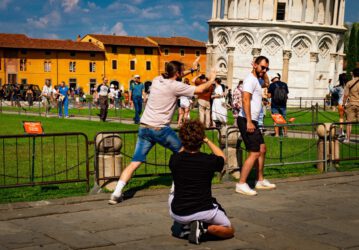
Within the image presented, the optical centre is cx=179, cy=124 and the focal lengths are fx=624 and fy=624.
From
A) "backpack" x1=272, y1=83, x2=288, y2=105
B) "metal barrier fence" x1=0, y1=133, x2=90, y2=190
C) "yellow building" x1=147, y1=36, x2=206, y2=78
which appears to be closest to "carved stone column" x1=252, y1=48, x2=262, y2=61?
"backpack" x1=272, y1=83, x2=288, y2=105

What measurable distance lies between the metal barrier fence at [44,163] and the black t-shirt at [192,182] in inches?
116

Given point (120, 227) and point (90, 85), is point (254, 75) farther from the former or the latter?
point (90, 85)

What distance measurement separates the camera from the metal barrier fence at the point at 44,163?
10.1m

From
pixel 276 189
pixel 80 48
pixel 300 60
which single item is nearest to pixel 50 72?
pixel 80 48

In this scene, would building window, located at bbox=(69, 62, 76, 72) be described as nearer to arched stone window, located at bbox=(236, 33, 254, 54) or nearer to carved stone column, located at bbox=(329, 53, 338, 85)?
arched stone window, located at bbox=(236, 33, 254, 54)

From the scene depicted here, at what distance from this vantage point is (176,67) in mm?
9086

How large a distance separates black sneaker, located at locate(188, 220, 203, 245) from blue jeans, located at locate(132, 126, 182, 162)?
2287mm

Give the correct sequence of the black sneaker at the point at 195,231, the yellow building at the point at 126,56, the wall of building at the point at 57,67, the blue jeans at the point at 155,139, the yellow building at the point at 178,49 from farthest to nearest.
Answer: the yellow building at the point at 178,49 < the yellow building at the point at 126,56 < the wall of building at the point at 57,67 < the blue jeans at the point at 155,139 < the black sneaker at the point at 195,231

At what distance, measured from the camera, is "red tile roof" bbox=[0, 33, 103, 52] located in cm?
8606

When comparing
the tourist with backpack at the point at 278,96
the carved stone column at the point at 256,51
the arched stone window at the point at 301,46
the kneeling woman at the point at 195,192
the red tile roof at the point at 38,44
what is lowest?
the kneeling woman at the point at 195,192

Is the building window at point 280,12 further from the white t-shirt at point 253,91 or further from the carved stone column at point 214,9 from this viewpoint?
the white t-shirt at point 253,91

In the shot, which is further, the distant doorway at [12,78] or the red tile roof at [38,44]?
the distant doorway at [12,78]

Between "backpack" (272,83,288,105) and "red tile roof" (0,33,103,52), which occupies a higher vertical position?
"red tile roof" (0,33,103,52)

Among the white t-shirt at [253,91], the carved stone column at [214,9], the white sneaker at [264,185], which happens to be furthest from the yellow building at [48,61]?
the white t-shirt at [253,91]
